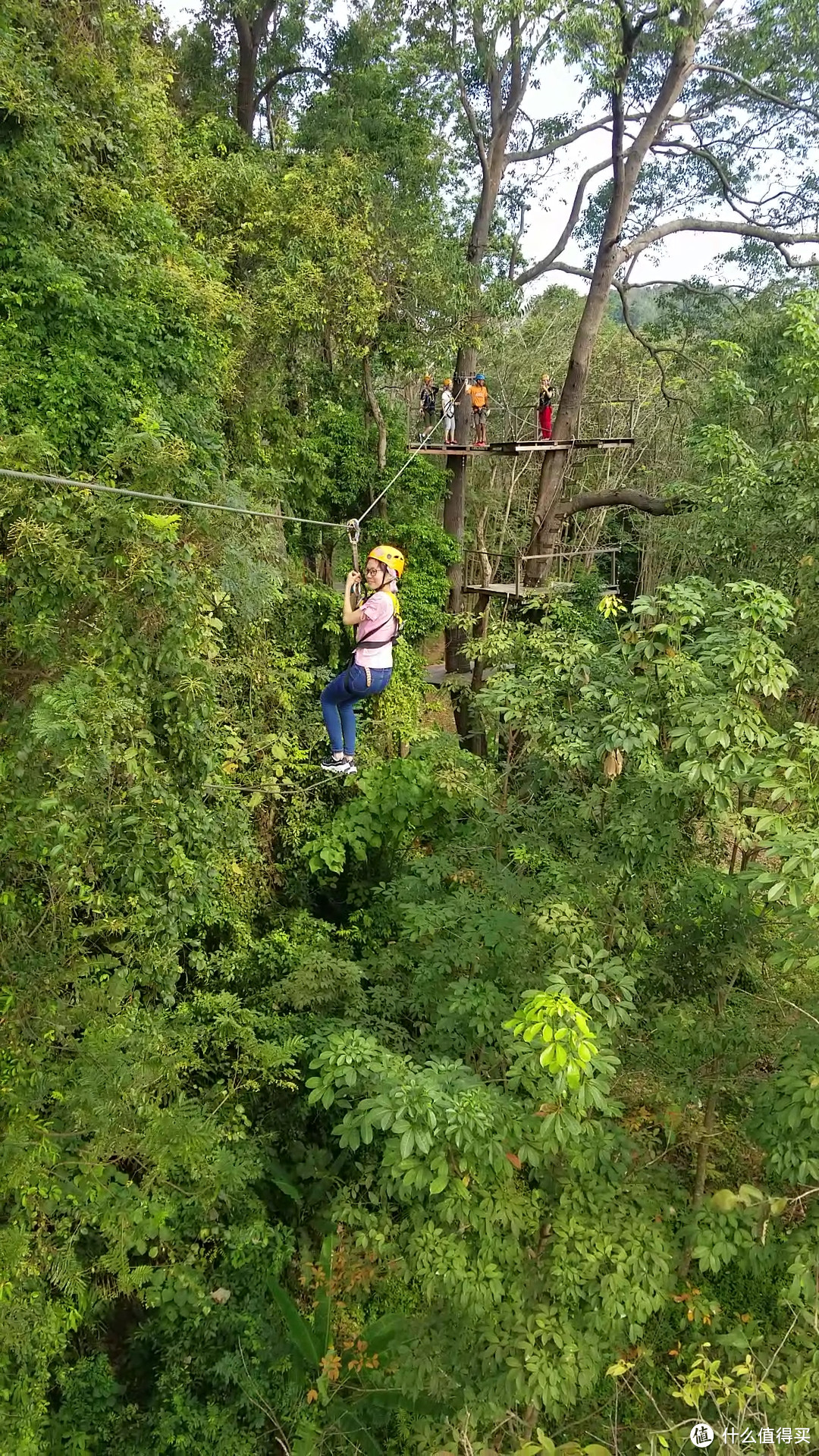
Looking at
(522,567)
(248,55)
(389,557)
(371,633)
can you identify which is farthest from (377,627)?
(248,55)

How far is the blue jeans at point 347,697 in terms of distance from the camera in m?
5.40

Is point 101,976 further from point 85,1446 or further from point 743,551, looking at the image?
point 743,551

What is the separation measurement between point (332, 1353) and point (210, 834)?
3.31 meters

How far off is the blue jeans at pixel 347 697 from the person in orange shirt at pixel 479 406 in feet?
20.7

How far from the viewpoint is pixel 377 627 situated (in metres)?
5.14

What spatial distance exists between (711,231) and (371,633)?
29.1ft

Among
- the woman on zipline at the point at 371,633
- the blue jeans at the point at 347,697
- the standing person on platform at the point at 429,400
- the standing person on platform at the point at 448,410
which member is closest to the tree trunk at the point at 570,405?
the standing person on platform at the point at 448,410

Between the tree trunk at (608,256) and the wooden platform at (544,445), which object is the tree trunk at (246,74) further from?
the wooden platform at (544,445)

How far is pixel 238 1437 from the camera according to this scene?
4680 mm

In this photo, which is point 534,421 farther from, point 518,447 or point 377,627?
point 377,627

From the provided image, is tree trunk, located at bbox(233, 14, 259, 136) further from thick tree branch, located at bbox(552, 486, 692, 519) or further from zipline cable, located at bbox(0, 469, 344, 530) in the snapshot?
zipline cable, located at bbox(0, 469, 344, 530)

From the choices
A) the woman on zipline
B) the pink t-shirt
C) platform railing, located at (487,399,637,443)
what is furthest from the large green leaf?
platform railing, located at (487,399,637,443)

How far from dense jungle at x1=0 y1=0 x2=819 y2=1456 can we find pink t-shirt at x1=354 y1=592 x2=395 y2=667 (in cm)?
80

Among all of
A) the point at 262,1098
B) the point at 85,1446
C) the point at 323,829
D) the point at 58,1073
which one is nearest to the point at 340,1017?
the point at 262,1098
